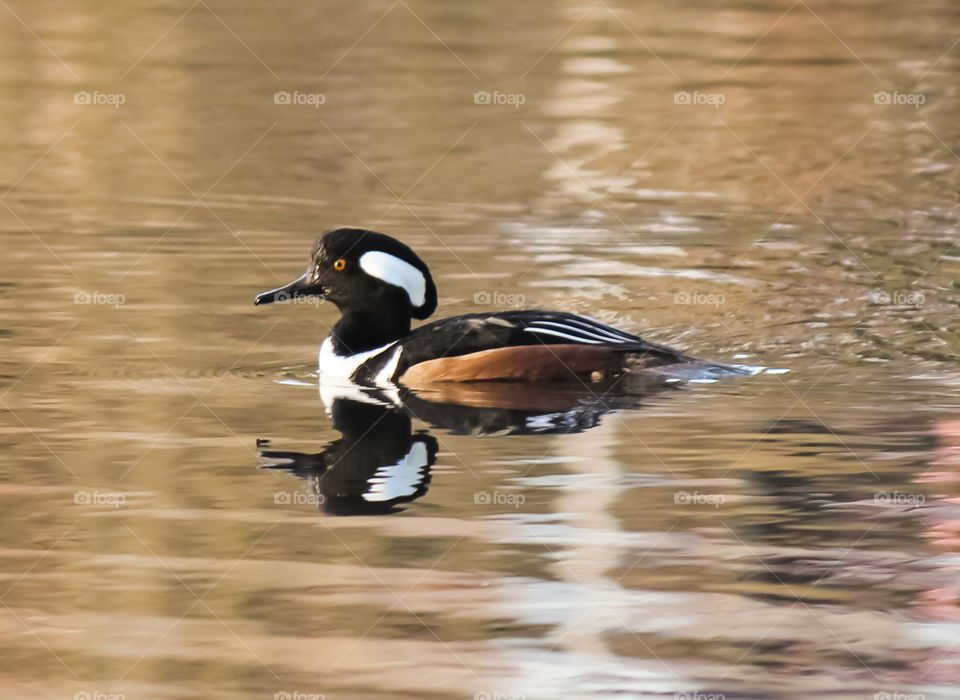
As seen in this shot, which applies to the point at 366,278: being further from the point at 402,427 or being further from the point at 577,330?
the point at 402,427

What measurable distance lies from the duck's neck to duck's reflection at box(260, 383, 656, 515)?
50 centimetres

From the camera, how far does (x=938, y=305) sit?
13.8 m

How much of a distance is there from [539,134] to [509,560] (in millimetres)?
15183

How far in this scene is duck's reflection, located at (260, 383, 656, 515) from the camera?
8.89m

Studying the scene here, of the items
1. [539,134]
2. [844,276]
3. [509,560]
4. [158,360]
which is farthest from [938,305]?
[539,134]

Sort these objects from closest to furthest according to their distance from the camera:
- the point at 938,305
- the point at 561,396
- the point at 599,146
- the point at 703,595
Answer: the point at 703,595, the point at 561,396, the point at 938,305, the point at 599,146

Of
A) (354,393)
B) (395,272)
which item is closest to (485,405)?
(354,393)

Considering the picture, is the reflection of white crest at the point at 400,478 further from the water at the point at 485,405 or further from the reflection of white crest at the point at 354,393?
the reflection of white crest at the point at 354,393

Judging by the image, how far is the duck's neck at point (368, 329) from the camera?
468 inches

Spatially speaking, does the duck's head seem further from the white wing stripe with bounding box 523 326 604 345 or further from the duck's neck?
the white wing stripe with bounding box 523 326 604 345

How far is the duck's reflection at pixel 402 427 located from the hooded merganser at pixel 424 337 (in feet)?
0.57

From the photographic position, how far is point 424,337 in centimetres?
1151

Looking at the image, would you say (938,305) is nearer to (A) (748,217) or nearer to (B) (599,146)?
(A) (748,217)

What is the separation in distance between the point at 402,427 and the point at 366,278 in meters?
1.76
